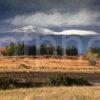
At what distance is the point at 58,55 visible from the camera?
10556 centimetres

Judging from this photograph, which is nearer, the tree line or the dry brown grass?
the dry brown grass

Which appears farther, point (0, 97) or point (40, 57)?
point (40, 57)

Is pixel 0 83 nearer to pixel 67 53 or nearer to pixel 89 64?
pixel 89 64

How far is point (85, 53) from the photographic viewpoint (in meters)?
98.6

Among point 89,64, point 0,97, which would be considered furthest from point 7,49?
point 0,97

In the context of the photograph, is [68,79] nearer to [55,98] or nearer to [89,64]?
[55,98]

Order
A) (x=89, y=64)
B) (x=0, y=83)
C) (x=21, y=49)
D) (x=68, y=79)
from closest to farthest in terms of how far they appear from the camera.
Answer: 1. (x=0, y=83)
2. (x=68, y=79)
3. (x=89, y=64)
4. (x=21, y=49)

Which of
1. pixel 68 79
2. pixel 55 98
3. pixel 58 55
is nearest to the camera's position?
pixel 55 98

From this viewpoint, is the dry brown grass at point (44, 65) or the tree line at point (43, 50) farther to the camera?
the tree line at point (43, 50)

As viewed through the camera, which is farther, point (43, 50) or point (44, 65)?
point (43, 50)

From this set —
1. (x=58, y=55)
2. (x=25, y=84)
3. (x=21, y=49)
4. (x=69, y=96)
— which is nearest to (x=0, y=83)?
(x=25, y=84)

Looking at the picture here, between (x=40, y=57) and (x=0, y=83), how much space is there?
241ft

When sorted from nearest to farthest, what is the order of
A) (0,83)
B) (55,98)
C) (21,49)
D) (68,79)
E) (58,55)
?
(55,98) < (0,83) < (68,79) < (21,49) < (58,55)

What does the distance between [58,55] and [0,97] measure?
84881mm
